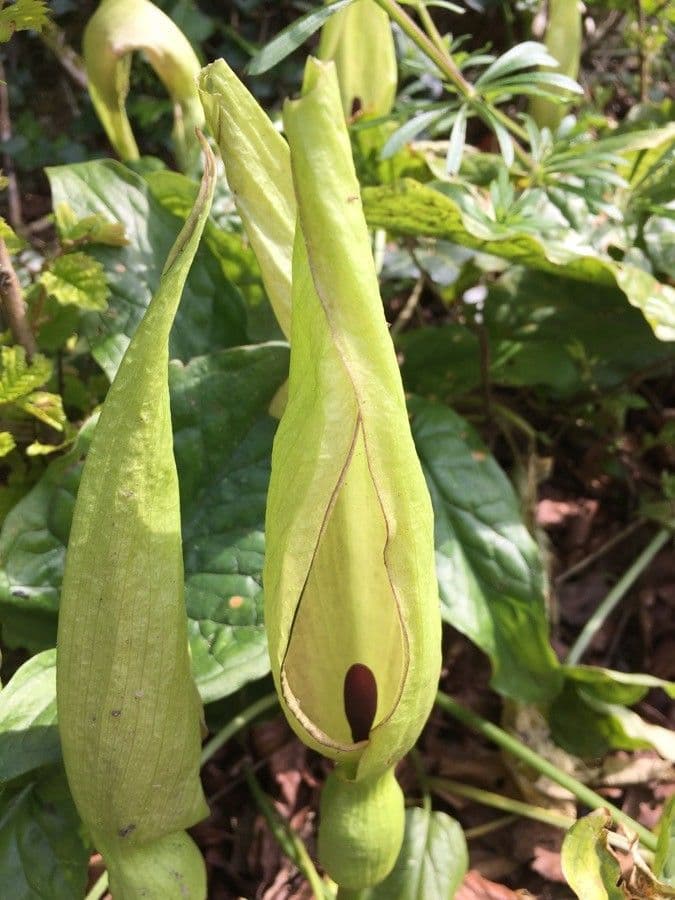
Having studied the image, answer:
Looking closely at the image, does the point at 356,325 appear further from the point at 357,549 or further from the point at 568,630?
the point at 568,630

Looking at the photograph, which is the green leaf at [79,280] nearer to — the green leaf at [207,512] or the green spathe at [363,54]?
the green leaf at [207,512]

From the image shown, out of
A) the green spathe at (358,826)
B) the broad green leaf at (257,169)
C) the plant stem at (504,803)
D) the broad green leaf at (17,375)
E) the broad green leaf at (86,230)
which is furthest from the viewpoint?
the plant stem at (504,803)

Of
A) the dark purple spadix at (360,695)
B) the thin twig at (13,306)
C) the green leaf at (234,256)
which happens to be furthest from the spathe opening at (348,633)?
the green leaf at (234,256)

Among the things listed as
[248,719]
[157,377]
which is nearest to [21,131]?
[248,719]

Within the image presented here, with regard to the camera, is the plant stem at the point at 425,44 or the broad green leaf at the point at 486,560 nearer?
the plant stem at the point at 425,44

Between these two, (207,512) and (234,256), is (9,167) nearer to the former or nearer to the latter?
(234,256)

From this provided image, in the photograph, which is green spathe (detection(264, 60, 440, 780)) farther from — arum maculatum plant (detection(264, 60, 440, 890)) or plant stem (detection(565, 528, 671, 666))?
plant stem (detection(565, 528, 671, 666))
